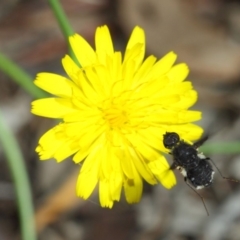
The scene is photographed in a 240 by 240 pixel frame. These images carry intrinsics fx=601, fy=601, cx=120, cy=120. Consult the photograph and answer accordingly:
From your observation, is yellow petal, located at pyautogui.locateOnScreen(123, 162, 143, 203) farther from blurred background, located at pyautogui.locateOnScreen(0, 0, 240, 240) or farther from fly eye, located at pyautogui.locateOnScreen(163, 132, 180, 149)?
blurred background, located at pyautogui.locateOnScreen(0, 0, 240, 240)

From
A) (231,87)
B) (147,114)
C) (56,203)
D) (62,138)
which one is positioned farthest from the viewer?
(231,87)

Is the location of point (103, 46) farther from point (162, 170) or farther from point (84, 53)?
point (162, 170)

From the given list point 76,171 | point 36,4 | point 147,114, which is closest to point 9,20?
point 36,4

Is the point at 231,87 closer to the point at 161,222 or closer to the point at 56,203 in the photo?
the point at 161,222

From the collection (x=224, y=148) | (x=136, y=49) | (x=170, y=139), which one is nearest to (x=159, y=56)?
(x=224, y=148)

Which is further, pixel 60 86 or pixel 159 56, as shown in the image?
pixel 159 56

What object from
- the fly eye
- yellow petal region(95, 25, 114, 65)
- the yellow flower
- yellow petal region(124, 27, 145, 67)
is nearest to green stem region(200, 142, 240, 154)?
the yellow flower
